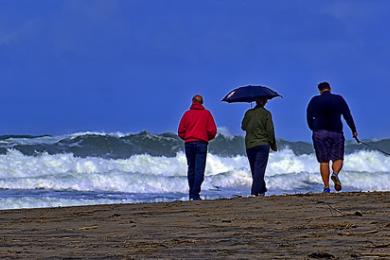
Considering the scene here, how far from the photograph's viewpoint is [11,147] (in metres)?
31.2

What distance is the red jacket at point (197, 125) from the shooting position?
1441 centimetres

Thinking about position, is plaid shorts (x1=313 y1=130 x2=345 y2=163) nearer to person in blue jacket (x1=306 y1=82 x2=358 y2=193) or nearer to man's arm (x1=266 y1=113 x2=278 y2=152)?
person in blue jacket (x1=306 y1=82 x2=358 y2=193)

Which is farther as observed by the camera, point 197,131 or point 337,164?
point 197,131

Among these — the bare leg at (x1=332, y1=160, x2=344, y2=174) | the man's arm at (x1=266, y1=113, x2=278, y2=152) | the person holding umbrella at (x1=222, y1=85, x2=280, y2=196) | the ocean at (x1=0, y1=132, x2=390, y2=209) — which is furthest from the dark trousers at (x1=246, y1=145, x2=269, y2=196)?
the ocean at (x1=0, y1=132, x2=390, y2=209)

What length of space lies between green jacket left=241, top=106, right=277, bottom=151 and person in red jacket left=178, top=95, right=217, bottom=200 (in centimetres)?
63

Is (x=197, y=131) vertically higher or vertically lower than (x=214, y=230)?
higher

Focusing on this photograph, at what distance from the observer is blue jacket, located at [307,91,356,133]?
1356 centimetres

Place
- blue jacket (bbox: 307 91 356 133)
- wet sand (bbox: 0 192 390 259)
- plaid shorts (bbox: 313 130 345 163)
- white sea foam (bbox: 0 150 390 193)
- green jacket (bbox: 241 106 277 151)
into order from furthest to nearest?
1. white sea foam (bbox: 0 150 390 193)
2. green jacket (bbox: 241 106 277 151)
3. plaid shorts (bbox: 313 130 345 163)
4. blue jacket (bbox: 307 91 356 133)
5. wet sand (bbox: 0 192 390 259)

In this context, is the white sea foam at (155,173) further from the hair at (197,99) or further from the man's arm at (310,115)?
the man's arm at (310,115)

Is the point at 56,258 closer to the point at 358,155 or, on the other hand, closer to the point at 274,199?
the point at 274,199

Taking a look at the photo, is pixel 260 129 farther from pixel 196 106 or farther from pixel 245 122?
pixel 196 106

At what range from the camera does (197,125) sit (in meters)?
14.4

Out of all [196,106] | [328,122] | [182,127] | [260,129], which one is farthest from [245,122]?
[328,122]

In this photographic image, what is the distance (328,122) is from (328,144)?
0.31 metres
